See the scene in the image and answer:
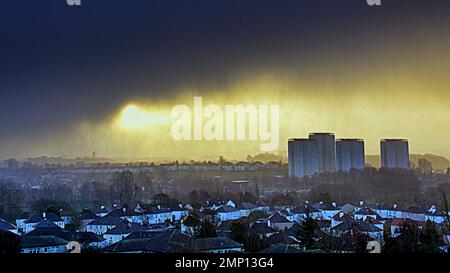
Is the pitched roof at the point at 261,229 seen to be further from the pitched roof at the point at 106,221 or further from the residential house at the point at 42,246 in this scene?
the residential house at the point at 42,246

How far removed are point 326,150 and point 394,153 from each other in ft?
2.30

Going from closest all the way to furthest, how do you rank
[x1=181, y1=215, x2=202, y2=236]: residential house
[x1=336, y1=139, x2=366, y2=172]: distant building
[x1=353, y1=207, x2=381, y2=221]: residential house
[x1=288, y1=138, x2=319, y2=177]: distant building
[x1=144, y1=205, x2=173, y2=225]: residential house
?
[x1=288, y1=138, x2=319, y2=177]: distant building, [x1=181, y1=215, x2=202, y2=236]: residential house, [x1=336, y1=139, x2=366, y2=172]: distant building, [x1=144, y1=205, x2=173, y2=225]: residential house, [x1=353, y1=207, x2=381, y2=221]: residential house

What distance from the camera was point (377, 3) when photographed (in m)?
3.28

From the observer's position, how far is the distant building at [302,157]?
4031 millimetres

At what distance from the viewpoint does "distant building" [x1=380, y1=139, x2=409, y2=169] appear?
14.1 feet

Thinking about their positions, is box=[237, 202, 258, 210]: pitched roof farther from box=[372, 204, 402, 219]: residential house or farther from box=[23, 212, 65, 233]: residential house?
box=[23, 212, 65, 233]: residential house

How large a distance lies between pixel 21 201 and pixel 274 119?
418 cm

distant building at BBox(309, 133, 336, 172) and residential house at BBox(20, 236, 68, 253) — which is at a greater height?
distant building at BBox(309, 133, 336, 172)

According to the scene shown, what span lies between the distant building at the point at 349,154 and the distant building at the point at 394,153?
214mm

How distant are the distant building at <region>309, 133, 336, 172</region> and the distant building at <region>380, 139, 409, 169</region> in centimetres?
51

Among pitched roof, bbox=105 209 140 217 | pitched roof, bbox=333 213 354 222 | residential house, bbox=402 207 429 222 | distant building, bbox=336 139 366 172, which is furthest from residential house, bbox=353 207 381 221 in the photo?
pitched roof, bbox=105 209 140 217
